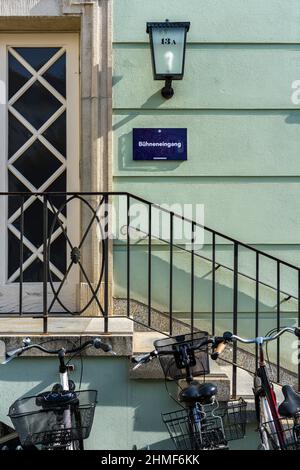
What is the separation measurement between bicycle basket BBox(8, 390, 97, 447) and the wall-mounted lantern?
271cm

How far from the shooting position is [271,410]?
390 centimetres

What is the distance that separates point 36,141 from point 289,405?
3086 millimetres

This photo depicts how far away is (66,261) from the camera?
18.4ft

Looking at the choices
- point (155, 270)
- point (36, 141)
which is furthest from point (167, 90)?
point (155, 270)

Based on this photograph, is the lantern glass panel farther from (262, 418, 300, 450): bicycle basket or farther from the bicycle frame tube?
(262, 418, 300, 450): bicycle basket

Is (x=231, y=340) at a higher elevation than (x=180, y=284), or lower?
lower

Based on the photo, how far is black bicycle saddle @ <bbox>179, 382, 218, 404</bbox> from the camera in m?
3.86

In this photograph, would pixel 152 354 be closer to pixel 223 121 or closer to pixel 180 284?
pixel 180 284

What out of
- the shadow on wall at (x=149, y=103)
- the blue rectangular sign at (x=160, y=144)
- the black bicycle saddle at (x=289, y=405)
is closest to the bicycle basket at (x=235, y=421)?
the black bicycle saddle at (x=289, y=405)

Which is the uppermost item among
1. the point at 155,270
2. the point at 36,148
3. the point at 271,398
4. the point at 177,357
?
the point at 36,148

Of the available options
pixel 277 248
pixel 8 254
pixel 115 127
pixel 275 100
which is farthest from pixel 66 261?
pixel 275 100

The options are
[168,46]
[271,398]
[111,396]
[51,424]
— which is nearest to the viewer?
[51,424]

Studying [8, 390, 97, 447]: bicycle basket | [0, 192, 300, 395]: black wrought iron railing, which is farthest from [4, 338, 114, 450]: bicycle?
[0, 192, 300, 395]: black wrought iron railing

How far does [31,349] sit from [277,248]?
7.25 ft
